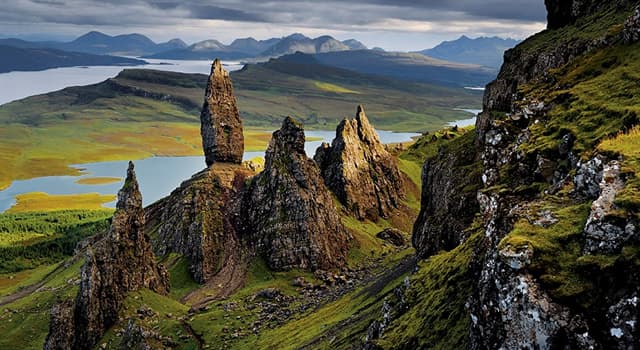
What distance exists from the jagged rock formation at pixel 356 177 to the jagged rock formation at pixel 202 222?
104 feet

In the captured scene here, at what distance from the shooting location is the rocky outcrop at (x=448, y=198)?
70875 millimetres

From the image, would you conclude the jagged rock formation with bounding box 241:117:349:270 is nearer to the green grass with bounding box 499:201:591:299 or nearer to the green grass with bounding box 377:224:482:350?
the green grass with bounding box 377:224:482:350

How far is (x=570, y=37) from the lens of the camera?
245ft

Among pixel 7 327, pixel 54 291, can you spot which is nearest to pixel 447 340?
pixel 7 327

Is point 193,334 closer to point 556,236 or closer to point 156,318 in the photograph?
point 156,318

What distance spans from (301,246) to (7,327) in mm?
70764

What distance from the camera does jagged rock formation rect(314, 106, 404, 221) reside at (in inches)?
7082

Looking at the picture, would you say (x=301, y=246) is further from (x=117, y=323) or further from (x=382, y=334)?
(x=382, y=334)

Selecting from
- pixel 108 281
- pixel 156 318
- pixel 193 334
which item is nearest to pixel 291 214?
pixel 193 334

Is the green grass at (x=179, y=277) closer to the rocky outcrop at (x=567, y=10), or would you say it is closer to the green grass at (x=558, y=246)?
the rocky outcrop at (x=567, y=10)

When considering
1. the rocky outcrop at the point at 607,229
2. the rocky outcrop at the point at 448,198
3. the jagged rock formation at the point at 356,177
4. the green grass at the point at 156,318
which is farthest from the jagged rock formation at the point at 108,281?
the rocky outcrop at the point at 607,229

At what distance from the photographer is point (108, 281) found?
347 feet

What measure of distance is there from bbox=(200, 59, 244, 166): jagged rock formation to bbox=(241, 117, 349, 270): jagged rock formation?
2440 centimetres

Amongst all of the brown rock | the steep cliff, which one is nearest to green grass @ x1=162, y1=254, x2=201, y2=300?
the brown rock
